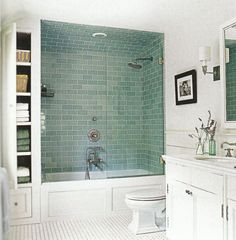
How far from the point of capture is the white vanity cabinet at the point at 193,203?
1957mm

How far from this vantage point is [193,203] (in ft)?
7.24

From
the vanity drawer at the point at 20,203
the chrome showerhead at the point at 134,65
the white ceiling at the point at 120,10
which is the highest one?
the white ceiling at the point at 120,10

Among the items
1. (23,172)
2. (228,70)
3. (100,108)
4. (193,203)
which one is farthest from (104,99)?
(193,203)

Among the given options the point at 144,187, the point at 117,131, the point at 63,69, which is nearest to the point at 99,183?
the point at 144,187

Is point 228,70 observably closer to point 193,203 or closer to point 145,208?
point 193,203

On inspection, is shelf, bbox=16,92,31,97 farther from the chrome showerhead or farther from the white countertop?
the white countertop

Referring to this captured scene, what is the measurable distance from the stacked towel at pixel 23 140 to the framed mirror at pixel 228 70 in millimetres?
2052

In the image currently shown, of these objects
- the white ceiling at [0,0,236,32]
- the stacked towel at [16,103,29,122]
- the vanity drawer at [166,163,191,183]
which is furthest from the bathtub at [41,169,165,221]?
the white ceiling at [0,0,236,32]

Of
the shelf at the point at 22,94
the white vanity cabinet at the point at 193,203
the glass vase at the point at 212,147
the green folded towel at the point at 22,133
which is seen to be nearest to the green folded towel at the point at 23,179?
the green folded towel at the point at 22,133

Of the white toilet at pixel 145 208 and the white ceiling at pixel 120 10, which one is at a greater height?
the white ceiling at pixel 120 10

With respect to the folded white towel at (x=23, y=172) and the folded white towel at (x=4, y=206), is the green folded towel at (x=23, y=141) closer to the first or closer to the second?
the folded white towel at (x=23, y=172)

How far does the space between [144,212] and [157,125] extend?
49.2 inches

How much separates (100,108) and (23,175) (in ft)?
4.55

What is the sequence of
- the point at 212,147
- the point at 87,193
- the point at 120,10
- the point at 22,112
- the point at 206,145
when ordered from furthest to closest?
the point at 87,193 < the point at 22,112 < the point at 120,10 < the point at 206,145 < the point at 212,147
